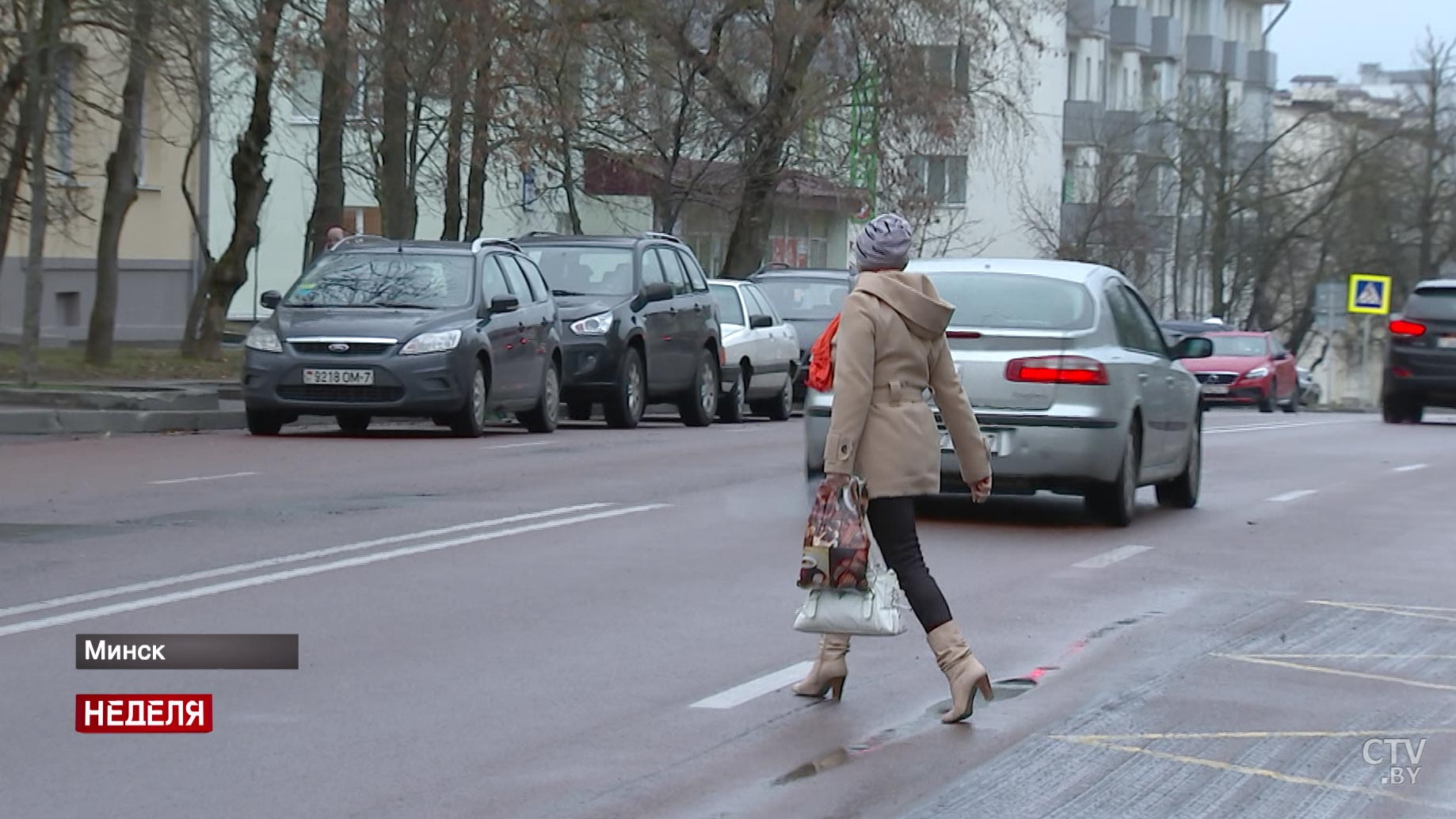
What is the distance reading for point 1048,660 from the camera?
8664 mm

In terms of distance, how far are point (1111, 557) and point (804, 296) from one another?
65.4 ft

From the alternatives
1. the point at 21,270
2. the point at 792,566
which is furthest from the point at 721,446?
the point at 21,270

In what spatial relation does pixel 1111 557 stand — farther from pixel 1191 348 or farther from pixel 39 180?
pixel 39 180

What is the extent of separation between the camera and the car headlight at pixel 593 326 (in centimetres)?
2323

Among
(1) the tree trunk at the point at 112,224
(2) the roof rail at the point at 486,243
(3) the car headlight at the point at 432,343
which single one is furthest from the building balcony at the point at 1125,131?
(3) the car headlight at the point at 432,343

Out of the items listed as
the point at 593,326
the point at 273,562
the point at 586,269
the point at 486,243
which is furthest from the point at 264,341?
the point at 273,562

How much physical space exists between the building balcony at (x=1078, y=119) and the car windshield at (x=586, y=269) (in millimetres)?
46258

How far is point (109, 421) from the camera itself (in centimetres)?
1992

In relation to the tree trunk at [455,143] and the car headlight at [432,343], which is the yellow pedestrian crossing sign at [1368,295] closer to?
the tree trunk at [455,143]

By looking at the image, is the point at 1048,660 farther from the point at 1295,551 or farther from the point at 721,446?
the point at 721,446

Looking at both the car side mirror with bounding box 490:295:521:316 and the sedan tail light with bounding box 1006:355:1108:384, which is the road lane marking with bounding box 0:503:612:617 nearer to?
the sedan tail light with bounding box 1006:355:1108:384

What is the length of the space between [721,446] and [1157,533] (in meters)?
7.12

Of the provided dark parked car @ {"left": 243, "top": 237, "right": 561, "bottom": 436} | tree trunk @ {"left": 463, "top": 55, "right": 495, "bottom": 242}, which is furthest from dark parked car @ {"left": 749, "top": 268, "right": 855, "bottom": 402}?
dark parked car @ {"left": 243, "top": 237, "right": 561, "bottom": 436}

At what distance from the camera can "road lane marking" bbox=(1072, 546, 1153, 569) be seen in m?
11.8
